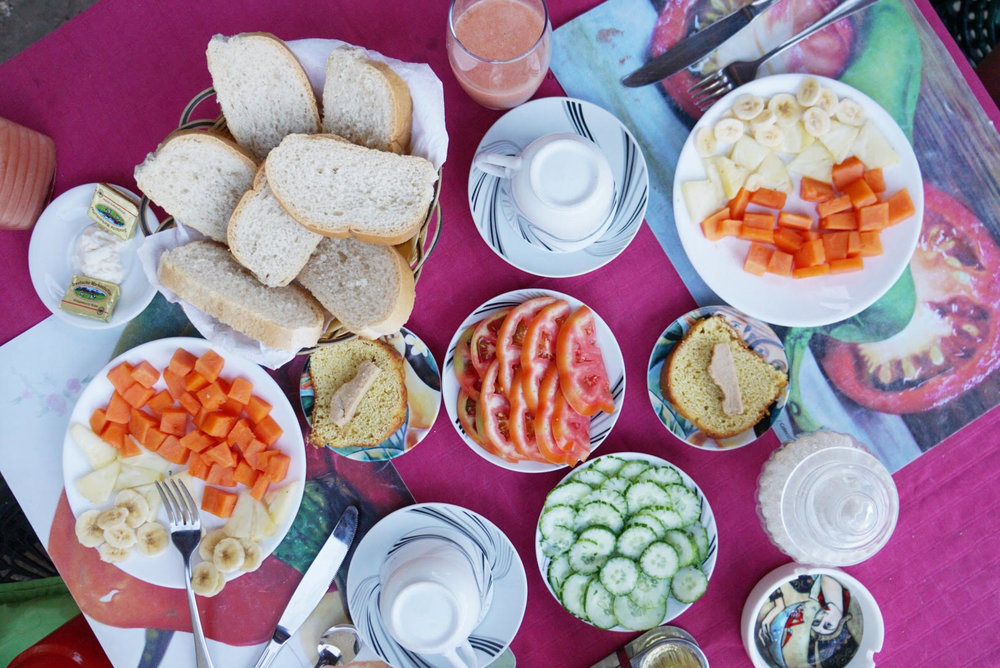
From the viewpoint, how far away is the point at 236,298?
1.41m

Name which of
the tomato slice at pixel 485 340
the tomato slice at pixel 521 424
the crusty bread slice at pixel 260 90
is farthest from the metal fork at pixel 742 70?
the crusty bread slice at pixel 260 90

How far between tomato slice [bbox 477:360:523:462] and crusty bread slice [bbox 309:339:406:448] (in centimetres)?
20

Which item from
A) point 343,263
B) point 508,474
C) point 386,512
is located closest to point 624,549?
point 508,474

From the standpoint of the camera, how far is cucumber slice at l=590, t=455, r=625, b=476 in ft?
5.45

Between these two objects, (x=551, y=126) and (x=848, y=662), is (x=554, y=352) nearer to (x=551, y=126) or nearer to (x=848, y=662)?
(x=551, y=126)

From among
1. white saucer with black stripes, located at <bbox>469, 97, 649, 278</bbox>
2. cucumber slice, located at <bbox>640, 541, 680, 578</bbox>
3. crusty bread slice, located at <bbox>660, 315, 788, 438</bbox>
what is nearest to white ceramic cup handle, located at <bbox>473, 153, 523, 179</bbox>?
white saucer with black stripes, located at <bbox>469, 97, 649, 278</bbox>

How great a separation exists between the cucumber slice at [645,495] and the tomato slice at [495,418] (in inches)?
10.9

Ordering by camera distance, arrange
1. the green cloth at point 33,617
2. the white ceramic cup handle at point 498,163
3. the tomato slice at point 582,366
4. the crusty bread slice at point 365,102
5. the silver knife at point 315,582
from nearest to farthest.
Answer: the crusty bread slice at point 365,102 → the white ceramic cup handle at point 498,163 → the tomato slice at point 582,366 → the silver knife at point 315,582 → the green cloth at point 33,617

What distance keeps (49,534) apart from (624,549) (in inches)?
56.6

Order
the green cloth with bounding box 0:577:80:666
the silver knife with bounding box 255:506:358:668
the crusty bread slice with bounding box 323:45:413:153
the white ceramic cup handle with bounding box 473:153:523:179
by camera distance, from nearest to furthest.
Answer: the crusty bread slice with bounding box 323:45:413:153
the white ceramic cup handle with bounding box 473:153:523:179
the silver knife with bounding box 255:506:358:668
the green cloth with bounding box 0:577:80:666

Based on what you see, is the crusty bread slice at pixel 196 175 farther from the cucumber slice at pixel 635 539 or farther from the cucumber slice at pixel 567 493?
the cucumber slice at pixel 635 539

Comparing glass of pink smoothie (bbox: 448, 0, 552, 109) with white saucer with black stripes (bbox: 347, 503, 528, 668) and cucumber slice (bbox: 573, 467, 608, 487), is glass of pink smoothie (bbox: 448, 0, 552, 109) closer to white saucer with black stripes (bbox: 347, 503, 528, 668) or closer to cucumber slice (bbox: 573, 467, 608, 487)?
cucumber slice (bbox: 573, 467, 608, 487)

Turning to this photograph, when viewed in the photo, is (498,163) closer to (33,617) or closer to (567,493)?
(567,493)

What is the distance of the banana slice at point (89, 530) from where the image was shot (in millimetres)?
1666
